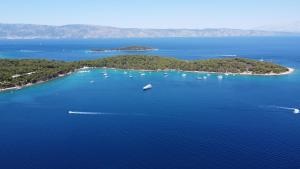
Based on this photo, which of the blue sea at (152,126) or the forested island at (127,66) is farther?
the forested island at (127,66)

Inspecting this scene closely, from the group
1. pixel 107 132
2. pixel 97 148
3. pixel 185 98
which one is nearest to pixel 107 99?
pixel 185 98

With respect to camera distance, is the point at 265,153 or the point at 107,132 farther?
the point at 107,132

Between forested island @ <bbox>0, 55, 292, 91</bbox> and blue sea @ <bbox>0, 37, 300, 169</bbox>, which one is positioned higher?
forested island @ <bbox>0, 55, 292, 91</bbox>

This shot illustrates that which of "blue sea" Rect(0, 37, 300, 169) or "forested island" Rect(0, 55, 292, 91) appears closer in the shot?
"blue sea" Rect(0, 37, 300, 169)

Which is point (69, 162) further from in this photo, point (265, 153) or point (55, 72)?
point (55, 72)
